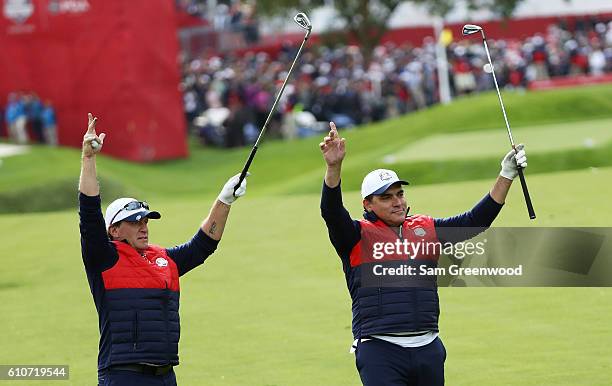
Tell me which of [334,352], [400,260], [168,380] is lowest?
[334,352]

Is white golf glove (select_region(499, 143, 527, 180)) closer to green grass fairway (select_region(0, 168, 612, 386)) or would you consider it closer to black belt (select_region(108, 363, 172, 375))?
black belt (select_region(108, 363, 172, 375))

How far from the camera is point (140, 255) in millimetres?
10227

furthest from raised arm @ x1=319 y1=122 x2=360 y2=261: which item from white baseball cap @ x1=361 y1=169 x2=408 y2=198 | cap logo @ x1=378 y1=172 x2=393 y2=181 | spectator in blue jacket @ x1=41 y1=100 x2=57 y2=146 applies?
spectator in blue jacket @ x1=41 y1=100 x2=57 y2=146

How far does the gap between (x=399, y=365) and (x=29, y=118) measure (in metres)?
35.9

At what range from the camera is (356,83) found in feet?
164

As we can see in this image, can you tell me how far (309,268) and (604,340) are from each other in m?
6.73

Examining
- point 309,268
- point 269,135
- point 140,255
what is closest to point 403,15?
point 269,135

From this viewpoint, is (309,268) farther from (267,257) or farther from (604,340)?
(604,340)

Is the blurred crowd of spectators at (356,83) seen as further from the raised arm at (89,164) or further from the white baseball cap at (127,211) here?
the raised arm at (89,164)

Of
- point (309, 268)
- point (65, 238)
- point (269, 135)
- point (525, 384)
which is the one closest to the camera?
point (525, 384)

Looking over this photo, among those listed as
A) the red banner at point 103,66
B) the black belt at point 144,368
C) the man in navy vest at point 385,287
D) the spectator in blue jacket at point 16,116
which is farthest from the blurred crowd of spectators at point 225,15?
the black belt at point 144,368

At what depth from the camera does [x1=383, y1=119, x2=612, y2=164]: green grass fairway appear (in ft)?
101

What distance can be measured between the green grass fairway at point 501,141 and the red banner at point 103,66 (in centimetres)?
1101

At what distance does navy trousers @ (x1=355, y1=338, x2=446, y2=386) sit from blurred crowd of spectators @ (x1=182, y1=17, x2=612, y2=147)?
36.5 meters
